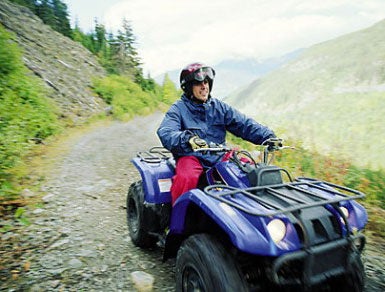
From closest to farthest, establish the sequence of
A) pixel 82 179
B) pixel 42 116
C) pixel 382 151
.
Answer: pixel 82 179
pixel 42 116
pixel 382 151

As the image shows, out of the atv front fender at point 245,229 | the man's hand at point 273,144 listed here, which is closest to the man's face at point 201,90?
the man's hand at point 273,144

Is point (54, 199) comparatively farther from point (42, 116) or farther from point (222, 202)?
point (42, 116)

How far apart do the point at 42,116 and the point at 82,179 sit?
16.2ft

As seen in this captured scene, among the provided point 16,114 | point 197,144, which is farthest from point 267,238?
point 16,114

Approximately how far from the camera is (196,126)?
3.58 metres

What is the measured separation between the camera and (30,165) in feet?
23.1

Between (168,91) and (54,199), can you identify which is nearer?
(54,199)

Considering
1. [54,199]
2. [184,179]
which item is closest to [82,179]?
[54,199]

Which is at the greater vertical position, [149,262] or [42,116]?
[42,116]

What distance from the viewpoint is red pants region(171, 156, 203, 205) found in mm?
3098

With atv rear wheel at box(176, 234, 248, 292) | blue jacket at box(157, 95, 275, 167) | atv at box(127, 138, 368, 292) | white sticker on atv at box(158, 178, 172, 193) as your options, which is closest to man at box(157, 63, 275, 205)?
blue jacket at box(157, 95, 275, 167)

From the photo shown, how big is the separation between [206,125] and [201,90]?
402 millimetres

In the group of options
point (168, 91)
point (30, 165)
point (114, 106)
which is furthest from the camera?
point (168, 91)

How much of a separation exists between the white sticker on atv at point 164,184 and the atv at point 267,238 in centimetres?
84
